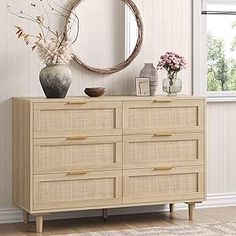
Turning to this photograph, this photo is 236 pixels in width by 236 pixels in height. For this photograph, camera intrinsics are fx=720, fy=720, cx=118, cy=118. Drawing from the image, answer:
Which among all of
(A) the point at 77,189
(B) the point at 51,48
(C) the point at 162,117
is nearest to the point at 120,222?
(A) the point at 77,189

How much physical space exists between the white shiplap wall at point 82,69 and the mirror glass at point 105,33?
11cm

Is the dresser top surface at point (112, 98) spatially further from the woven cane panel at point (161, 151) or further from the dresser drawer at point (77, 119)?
the woven cane panel at point (161, 151)

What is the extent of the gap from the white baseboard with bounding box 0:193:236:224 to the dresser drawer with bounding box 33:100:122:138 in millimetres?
762

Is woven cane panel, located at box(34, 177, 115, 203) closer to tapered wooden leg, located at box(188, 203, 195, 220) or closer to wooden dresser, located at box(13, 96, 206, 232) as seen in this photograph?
wooden dresser, located at box(13, 96, 206, 232)

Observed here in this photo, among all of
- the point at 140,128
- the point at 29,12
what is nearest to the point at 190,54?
the point at 140,128

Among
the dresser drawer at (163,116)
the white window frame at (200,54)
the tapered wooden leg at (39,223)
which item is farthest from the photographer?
the white window frame at (200,54)

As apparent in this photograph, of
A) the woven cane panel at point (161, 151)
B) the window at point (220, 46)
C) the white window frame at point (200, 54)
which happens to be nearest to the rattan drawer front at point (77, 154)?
the woven cane panel at point (161, 151)

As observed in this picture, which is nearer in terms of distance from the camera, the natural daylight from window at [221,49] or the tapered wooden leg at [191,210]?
the tapered wooden leg at [191,210]

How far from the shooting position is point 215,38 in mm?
5934

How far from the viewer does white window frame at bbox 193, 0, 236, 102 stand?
5.73m

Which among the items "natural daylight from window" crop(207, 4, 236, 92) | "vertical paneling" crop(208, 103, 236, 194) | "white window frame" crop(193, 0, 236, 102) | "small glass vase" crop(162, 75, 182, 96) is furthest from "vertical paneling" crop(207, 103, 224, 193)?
"small glass vase" crop(162, 75, 182, 96)

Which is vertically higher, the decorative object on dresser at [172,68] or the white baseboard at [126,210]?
the decorative object on dresser at [172,68]

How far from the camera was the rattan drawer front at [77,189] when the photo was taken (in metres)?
4.92

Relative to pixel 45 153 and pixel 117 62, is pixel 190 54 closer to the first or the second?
pixel 117 62
